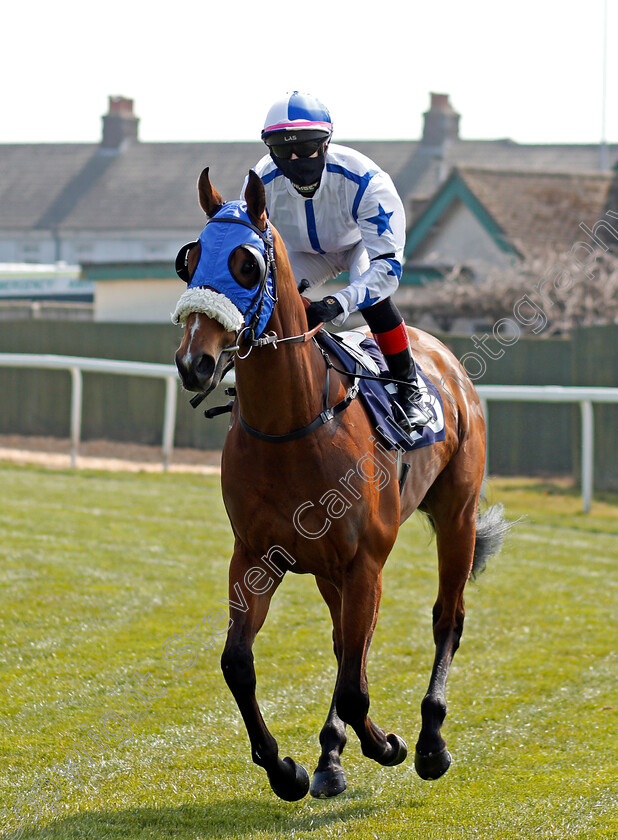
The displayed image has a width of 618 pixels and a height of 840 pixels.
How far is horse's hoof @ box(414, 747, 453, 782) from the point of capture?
3.72 metres

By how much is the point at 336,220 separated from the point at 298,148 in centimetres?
35

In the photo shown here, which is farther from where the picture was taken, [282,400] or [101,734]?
[101,734]

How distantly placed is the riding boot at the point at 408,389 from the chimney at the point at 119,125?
125 feet

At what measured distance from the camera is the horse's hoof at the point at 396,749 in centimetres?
370

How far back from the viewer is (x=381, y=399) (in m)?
3.80

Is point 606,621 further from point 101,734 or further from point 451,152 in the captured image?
point 451,152

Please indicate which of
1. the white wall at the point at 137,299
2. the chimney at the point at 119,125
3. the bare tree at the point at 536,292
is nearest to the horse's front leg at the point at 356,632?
the bare tree at the point at 536,292

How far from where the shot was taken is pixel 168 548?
7.39 m

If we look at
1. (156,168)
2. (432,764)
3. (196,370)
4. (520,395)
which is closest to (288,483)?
(196,370)

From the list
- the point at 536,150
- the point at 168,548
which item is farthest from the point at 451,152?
the point at 168,548

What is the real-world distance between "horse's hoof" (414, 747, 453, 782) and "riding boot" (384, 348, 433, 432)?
1.13 meters

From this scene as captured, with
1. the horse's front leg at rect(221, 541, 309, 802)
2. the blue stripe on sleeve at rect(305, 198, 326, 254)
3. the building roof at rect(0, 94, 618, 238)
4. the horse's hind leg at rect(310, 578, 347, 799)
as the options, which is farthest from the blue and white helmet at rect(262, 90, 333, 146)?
the building roof at rect(0, 94, 618, 238)

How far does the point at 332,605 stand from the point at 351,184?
154 centimetres

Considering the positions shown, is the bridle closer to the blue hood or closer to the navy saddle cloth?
the blue hood
